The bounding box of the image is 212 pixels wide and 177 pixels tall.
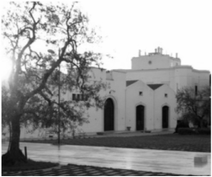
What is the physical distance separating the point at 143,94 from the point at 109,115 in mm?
6799

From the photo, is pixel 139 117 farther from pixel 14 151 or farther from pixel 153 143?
pixel 14 151

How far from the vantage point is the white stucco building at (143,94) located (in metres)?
45.3

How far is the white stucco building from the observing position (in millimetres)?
45344

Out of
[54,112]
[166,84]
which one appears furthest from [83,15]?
[166,84]

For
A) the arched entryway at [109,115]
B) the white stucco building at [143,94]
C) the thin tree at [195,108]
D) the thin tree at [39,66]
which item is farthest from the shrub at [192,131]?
the thin tree at [39,66]

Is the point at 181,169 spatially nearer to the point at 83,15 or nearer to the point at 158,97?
the point at 83,15

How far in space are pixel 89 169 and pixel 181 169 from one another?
348cm

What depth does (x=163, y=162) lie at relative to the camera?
17047 millimetres

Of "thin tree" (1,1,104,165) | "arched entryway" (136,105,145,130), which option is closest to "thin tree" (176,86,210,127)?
"arched entryway" (136,105,145,130)

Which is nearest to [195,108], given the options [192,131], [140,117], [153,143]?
[192,131]

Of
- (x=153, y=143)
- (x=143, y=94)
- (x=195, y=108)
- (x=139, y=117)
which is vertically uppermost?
(x=143, y=94)

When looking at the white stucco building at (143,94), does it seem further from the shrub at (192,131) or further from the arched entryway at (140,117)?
the shrub at (192,131)

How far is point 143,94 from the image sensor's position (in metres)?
50.9

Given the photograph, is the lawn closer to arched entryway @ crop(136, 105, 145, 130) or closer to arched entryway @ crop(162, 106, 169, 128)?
arched entryway @ crop(136, 105, 145, 130)
